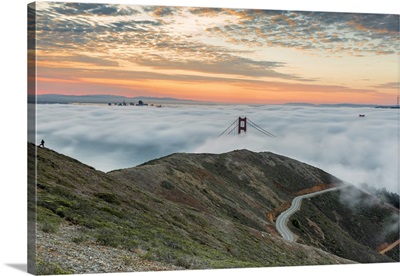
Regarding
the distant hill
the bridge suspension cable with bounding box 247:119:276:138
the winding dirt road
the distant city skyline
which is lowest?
the winding dirt road

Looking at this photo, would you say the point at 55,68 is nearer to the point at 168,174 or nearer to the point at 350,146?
the point at 350,146

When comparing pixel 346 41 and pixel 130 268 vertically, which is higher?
pixel 346 41

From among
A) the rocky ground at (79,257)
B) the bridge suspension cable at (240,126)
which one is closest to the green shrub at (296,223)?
the bridge suspension cable at (240,126)

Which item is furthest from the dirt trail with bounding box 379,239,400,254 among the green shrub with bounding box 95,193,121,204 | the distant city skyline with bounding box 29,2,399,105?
the green shrub with bounding box 95,193,121,204

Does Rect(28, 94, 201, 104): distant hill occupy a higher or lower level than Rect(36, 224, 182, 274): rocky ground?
higher

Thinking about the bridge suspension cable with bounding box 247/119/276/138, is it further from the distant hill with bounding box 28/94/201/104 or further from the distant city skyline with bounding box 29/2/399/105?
the distant hill with bounding box 28/94/201/104

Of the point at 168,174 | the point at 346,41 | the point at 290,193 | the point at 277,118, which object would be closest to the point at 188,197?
the point at 168,174

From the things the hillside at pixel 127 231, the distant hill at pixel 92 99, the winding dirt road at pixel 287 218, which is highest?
the distant hill at pixel 92 99

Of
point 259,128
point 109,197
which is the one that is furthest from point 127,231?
point 259,128

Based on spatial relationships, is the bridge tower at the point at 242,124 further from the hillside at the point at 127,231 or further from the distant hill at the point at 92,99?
the hillside at the point at 127,231
